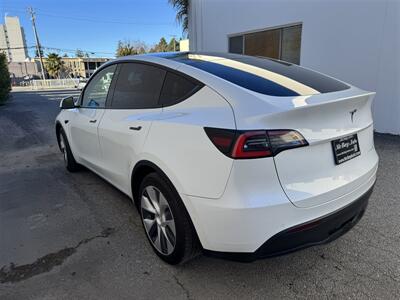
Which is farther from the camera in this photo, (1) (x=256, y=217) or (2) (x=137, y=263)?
(2) (x=137, y=263)

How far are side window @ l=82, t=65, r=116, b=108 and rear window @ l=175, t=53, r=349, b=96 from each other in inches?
44.0

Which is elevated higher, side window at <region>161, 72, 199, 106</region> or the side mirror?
side window at <region>161, 72, 199, 106</region>

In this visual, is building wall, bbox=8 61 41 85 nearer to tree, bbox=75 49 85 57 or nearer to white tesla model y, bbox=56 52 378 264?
tree, bbox=75 49 85 57

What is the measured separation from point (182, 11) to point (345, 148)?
11.0 m

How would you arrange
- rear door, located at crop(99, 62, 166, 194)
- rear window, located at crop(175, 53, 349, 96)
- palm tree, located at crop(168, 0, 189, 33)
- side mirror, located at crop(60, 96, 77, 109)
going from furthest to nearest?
palm tree, located at crop(168, 0, 189, 33), side mirror, located at crop(60, 96, 77, 109), rear door, located at crop(99, 62, 166, 194), rear window, located at crop(175, 53, 349, 96)

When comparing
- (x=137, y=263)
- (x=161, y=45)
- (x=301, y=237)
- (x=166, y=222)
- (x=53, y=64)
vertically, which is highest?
(x=161, y=45)

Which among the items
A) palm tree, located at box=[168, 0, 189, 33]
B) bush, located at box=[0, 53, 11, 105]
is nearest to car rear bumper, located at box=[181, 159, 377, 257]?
palm tree, located at box=[168, 0, 189, 33]

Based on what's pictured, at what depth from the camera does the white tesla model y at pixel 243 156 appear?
1.77 m

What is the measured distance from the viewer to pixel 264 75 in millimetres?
2352

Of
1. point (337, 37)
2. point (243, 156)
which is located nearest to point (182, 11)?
point (337, 37)

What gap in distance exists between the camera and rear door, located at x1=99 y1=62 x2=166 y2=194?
2.58 meters

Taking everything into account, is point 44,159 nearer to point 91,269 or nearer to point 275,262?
point 91,269

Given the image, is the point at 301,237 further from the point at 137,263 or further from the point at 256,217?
the point at 137,263

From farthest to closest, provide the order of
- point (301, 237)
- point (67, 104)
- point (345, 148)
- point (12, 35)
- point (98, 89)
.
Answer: point (12, 35) → point (67, 104) → point (98, 89) → point (345, 148) → point (301, 237)
